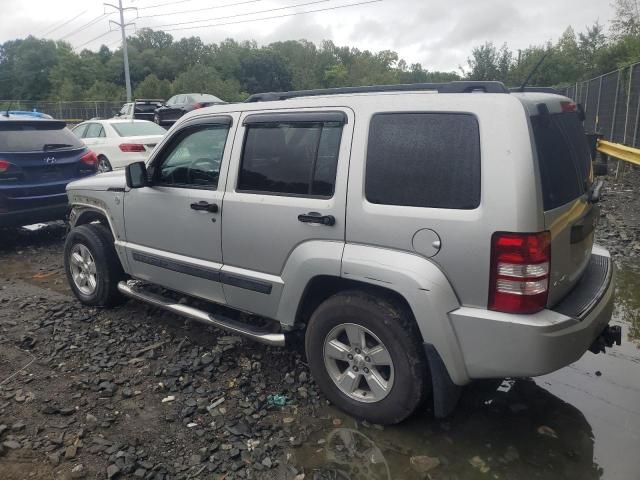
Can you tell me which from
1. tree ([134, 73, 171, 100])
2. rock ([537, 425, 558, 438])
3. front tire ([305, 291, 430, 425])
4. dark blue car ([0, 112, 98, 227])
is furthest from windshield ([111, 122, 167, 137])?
tree ([134, 73, 171, 100])

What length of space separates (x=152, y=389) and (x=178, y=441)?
2.16 feet

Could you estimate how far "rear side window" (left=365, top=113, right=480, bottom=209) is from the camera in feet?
8.61

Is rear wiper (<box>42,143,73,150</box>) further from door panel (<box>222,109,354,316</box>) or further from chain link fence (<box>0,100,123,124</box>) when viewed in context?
chain link fence (<box>0,100,123,124</box>)

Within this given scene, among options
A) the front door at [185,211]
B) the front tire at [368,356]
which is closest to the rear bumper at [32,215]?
the front door at [185,211]

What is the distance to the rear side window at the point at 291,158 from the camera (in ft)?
10.3

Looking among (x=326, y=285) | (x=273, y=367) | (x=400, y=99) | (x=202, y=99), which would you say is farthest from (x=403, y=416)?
(x=202, y=99)

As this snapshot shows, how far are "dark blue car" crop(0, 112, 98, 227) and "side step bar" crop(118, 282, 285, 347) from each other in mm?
3028

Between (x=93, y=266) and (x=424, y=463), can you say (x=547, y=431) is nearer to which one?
(x=424, y=463)

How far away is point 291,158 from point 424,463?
1945 mm

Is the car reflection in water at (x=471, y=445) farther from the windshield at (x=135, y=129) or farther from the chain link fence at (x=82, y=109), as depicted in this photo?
the chain link fence at (x=82, y=109)

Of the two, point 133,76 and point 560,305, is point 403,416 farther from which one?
point 133,76

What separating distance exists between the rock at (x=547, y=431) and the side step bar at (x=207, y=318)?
1.63 meters

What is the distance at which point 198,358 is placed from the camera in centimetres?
396

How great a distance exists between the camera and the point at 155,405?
339 cm
